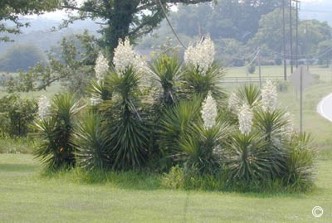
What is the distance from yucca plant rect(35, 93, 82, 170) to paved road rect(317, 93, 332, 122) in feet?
109

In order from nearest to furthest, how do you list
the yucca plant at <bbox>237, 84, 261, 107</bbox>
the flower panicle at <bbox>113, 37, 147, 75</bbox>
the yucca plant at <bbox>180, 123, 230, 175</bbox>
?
the yucca plant at <bbox>180, 123, 230, 175</bbox>
the flower panicle at <bbox>113, 37, 147, 75</bbox>
the yucca plant at <bbox>237, 84, 261, 107</bbox>

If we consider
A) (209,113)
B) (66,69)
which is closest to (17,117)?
(66,69)

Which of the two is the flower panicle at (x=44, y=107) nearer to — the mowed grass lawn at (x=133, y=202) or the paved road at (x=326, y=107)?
the mowed grass lawn at (x=133, y=202)

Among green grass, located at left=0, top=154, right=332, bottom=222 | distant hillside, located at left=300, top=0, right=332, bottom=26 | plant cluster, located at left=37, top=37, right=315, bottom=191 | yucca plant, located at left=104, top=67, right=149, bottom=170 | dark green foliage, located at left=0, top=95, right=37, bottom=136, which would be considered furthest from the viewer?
distant hillside, located at left=300, top=0, right=332, bottom=26

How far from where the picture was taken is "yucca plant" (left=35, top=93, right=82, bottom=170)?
59.2 ft

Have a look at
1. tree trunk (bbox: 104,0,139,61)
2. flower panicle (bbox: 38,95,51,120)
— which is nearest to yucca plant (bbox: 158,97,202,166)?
flower panicle (bbox: 38,95,51,120)

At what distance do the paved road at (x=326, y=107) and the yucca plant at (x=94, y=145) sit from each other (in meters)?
33.6

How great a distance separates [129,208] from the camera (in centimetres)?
1246

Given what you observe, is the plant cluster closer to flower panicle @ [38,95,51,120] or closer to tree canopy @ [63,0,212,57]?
flower panicle @ [38,95,51,120]

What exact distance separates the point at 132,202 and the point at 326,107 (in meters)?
47.4

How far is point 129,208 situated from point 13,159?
11644mm

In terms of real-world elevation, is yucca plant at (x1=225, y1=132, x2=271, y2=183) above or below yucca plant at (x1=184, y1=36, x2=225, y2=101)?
below

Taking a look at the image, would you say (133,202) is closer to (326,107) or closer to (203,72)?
(203,72)

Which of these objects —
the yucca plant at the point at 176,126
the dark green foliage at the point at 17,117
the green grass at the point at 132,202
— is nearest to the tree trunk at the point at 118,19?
the dark green foliage at the point at 17,117
